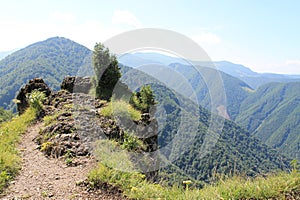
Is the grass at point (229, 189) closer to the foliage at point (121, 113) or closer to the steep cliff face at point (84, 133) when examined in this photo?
the steep cliff face at point (84, 133)

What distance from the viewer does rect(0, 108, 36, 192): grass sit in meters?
7.33

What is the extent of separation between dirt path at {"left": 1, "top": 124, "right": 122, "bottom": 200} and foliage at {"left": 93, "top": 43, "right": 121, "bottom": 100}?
10251 mm

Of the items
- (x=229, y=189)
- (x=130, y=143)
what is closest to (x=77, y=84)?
(x=130, y=143)

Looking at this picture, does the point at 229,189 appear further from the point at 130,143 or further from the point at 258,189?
the point at 130,143

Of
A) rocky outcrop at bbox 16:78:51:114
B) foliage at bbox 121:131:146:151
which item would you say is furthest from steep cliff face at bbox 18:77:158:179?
rocky outcrop at bbox 16:78:51:114

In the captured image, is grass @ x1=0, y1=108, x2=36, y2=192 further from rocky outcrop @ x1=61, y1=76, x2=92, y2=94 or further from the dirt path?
rocky outcrop @ x1=61, y1=76, x2=92, y2=94

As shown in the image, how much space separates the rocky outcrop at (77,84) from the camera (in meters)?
21.9

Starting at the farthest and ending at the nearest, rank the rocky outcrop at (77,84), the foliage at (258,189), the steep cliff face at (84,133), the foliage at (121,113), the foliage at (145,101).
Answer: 1. the rocky outcrop at (77,84)
2. the foliage at (145,101)
3. the foliage at (121,113)
4. the steep cliff face at (84,133)
5. the foliage at (258,189)

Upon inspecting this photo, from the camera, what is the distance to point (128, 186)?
A: 6344 mm

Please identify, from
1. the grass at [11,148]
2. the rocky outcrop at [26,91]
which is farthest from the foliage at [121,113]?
the rocky outcrop at [26,91]

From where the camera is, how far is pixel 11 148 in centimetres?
1021

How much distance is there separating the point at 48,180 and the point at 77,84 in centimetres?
1617

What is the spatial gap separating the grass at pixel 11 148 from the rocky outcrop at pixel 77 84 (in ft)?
19.8

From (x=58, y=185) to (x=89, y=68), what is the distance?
1580cm
